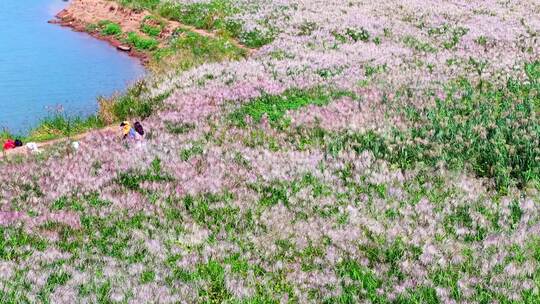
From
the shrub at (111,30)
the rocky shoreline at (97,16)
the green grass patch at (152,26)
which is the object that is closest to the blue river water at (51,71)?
the rocky shoreline at (97,16)

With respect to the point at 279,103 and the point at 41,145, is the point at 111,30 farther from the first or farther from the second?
the point at 279,103

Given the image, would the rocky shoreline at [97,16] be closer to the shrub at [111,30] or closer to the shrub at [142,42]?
the shrub at [111,30]

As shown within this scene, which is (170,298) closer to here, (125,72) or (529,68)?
(529,68)

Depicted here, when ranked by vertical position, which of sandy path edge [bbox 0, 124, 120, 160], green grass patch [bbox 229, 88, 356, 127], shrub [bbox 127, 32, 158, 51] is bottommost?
shrub [bbox 127, 32, 158, 51]

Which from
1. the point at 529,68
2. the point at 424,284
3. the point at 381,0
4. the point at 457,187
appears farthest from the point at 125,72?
the point at 424,284

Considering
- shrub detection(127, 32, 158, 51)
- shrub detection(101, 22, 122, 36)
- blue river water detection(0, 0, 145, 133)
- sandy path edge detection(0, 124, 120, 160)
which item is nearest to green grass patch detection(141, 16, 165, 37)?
shrub detection(127, 32, 158, 51)

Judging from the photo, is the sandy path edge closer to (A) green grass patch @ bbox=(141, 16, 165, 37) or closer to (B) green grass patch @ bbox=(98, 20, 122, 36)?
(A) green grass patch @ bbox=(141, 16, 165, 37)
